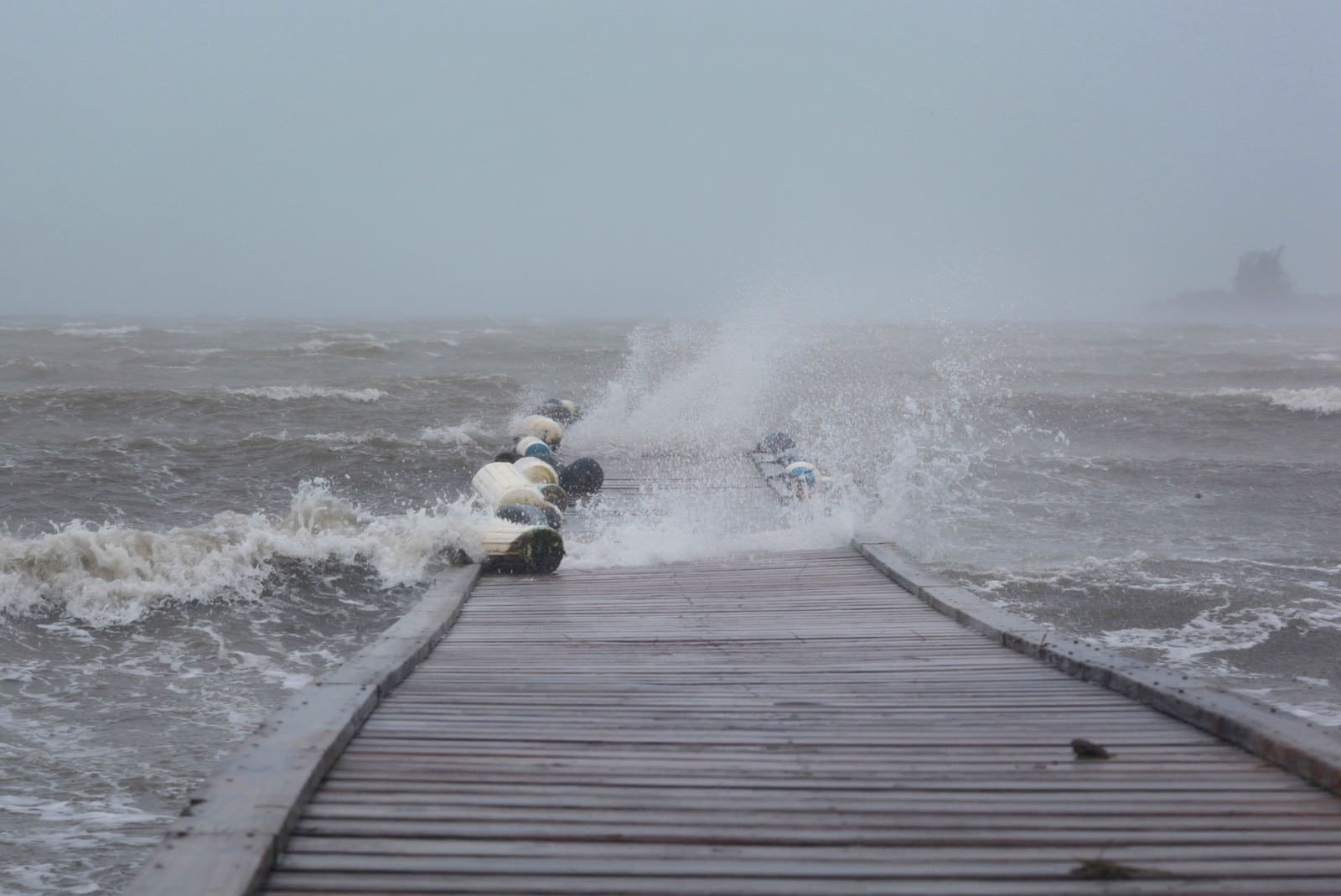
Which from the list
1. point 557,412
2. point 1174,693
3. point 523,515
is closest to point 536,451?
point 523,515

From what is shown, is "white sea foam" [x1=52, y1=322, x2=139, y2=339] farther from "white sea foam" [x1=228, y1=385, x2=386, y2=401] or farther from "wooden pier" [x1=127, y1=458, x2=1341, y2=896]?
"wooden pier" [x1=127, y1=458, x2=1341, y2=896]

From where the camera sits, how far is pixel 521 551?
7.89 meters

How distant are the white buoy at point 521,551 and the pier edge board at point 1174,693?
8.97 feet

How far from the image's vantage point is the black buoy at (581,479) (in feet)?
38.8

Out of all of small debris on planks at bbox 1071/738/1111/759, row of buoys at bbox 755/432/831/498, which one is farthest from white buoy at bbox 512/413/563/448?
small debris on planks at bbox 1071/738/1111/759

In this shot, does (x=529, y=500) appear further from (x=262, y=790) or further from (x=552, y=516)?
(x=262, y=790)

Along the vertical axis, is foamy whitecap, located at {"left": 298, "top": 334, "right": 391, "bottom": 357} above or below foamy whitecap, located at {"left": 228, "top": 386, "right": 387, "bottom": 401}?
above

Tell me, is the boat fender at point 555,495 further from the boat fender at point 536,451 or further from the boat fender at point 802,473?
the boat fender at point 802,473

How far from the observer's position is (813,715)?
406 cm

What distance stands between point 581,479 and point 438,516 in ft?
8.02

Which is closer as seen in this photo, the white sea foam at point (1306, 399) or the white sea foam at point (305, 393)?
the white sea foam at point (305, 393)

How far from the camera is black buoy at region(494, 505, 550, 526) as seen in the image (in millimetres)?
8766

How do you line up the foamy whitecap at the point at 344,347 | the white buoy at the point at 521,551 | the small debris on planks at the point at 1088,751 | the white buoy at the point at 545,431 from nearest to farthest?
the small debris on planks at the point at 1088,751 → the white buoy at the point at 521,551 → the white buoy at the point at 545,431 → the foamy whitecap at the point at 344,347

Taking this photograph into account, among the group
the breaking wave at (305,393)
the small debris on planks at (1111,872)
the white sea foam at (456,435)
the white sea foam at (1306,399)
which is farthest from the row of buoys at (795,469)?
the white sea foam at (1306,399)
